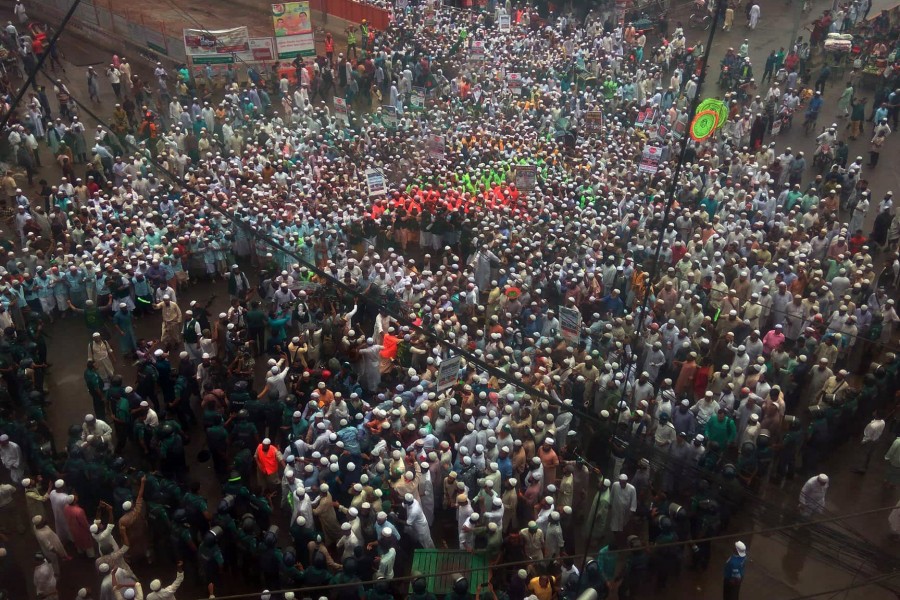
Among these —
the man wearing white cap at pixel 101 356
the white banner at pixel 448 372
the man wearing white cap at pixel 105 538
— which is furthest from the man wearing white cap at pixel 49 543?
the white banner at pixel 448 372

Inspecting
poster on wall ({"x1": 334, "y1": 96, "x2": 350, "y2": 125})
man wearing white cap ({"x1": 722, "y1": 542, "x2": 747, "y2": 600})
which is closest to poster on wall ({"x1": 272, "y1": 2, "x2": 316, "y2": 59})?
poster on wall ({"x1": 334, "y1": 96, "x2": 350, "y2": 125})

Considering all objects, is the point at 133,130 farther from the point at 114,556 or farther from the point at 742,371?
the point at 742,371

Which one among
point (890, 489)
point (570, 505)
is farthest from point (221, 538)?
point (890, 489)

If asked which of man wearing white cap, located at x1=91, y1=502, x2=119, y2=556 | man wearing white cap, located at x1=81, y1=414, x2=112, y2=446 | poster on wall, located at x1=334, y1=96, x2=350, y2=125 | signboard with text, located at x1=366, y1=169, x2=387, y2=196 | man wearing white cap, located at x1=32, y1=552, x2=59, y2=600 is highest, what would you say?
poster on wall, located at x1=334, y1=96, x2=350, y2=125

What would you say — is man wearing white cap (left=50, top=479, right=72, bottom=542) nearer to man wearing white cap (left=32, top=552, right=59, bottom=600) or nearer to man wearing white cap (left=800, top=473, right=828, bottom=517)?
man wearing white cap (left=32, top=552, right=59, bottom=600)

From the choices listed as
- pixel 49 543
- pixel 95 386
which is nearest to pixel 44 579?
pixel 49 543
